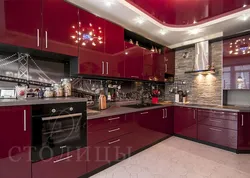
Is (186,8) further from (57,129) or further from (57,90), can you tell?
(57,129)

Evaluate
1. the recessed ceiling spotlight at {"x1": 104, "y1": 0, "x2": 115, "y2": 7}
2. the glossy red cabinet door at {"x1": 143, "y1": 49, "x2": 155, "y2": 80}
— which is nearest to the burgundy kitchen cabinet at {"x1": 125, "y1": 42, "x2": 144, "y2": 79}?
the glossy red cabinet door at {"x1": 143, "y1": 49, "x2": 155, "y2": 80}

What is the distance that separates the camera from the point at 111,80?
8.93ft

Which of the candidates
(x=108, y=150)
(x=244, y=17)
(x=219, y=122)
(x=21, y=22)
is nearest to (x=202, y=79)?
(x=219, y=122)

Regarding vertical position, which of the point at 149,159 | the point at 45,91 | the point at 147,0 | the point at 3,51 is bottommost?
the point at 149,159

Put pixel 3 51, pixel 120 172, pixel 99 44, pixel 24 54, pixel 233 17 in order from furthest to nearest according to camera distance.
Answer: pixel 233 17 < pixel 99 44 < pixel 120 172 < pixel 24 54 < pixel 3 51

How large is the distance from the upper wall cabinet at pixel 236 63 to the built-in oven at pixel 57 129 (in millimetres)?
3048

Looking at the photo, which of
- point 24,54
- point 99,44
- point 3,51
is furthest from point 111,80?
point 3,51

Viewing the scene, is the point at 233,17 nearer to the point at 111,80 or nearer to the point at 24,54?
the point at 111,80

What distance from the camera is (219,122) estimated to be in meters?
2.62

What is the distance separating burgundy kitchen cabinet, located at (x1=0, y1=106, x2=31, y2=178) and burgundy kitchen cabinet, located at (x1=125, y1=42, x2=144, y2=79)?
1.69 meters

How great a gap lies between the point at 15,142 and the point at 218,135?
3270 millimetres

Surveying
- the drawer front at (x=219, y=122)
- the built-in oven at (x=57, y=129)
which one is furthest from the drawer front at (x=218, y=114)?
the built-in oven at (x=57, y=129)

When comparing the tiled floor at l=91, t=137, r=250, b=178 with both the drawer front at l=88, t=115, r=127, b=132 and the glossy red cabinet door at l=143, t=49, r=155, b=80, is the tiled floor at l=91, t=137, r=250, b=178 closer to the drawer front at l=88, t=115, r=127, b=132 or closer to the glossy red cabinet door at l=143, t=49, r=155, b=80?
the drawer front at l=88, t=115, r=127, b=132

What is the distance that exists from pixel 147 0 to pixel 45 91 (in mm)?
1931
